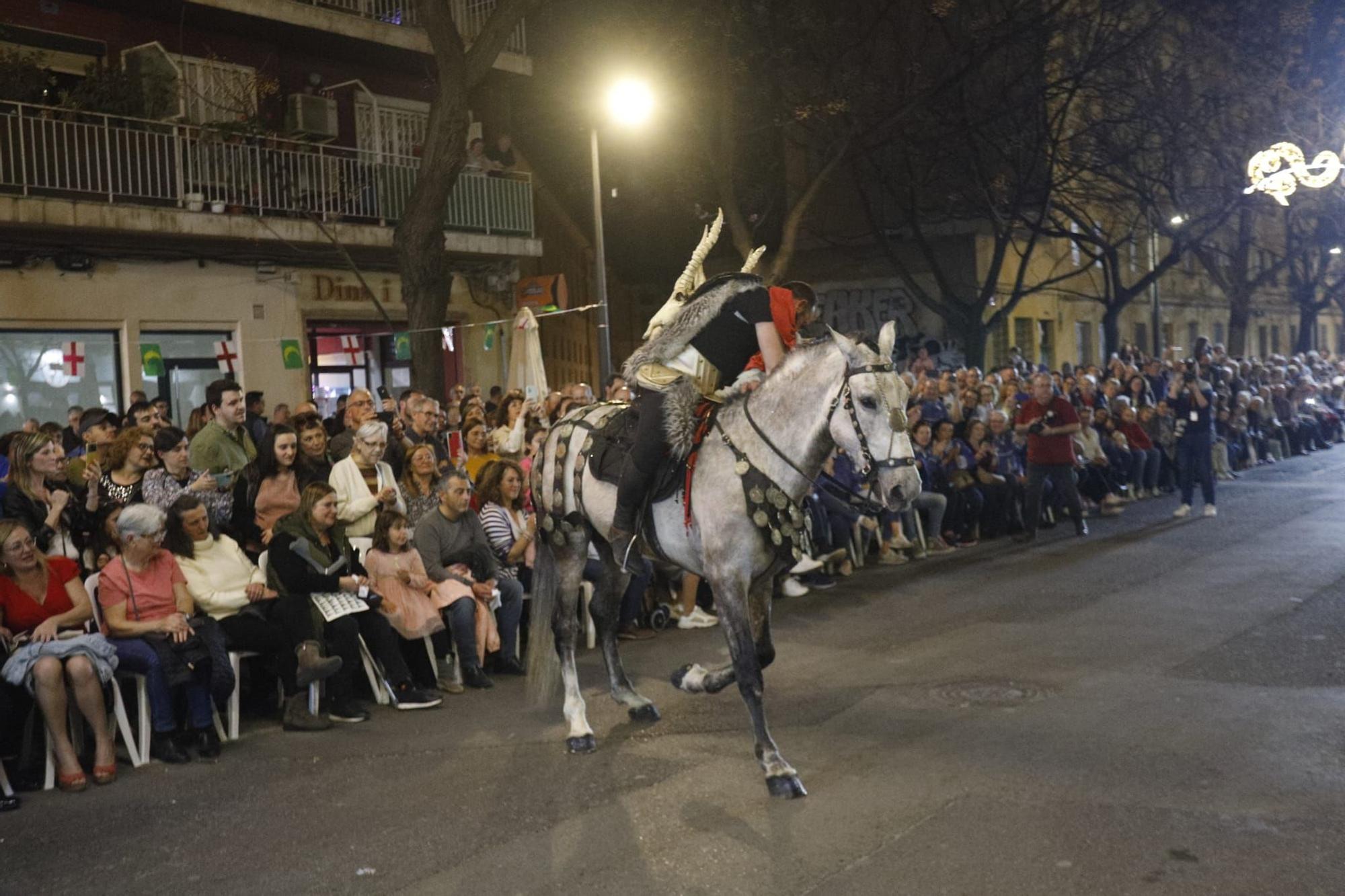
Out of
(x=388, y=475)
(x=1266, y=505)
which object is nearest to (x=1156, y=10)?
(x=1266, y=505)

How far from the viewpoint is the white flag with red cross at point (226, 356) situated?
1967cm

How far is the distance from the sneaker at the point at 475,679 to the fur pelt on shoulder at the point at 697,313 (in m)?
3.20

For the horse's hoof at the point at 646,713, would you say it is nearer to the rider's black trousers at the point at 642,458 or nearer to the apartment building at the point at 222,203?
the rider's black trousers at the point at 642,458

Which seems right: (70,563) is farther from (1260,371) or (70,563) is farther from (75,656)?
(1260,371)

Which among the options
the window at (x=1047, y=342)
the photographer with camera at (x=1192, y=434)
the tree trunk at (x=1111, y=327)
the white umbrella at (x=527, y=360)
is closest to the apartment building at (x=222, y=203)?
the white umbrella at (x=527, y=360)

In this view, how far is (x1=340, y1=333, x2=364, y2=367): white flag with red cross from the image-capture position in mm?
22047

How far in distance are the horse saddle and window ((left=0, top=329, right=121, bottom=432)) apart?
12.1 meters

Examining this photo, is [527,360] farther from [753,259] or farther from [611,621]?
[753,259]

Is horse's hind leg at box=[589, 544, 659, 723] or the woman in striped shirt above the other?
the woman in striped shirt

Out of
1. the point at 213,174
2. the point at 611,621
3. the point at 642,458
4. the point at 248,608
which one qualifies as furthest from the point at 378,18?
the point at 642,458

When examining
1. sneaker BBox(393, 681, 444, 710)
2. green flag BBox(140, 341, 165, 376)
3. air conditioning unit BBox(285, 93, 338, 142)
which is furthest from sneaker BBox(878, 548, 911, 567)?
air conditioning unit BBox(285, 93, 338, 142)

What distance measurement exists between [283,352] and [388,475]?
9502mm

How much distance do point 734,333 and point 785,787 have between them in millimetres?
2492

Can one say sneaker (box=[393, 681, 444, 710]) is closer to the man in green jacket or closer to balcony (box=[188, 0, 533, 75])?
the man in green jacket
